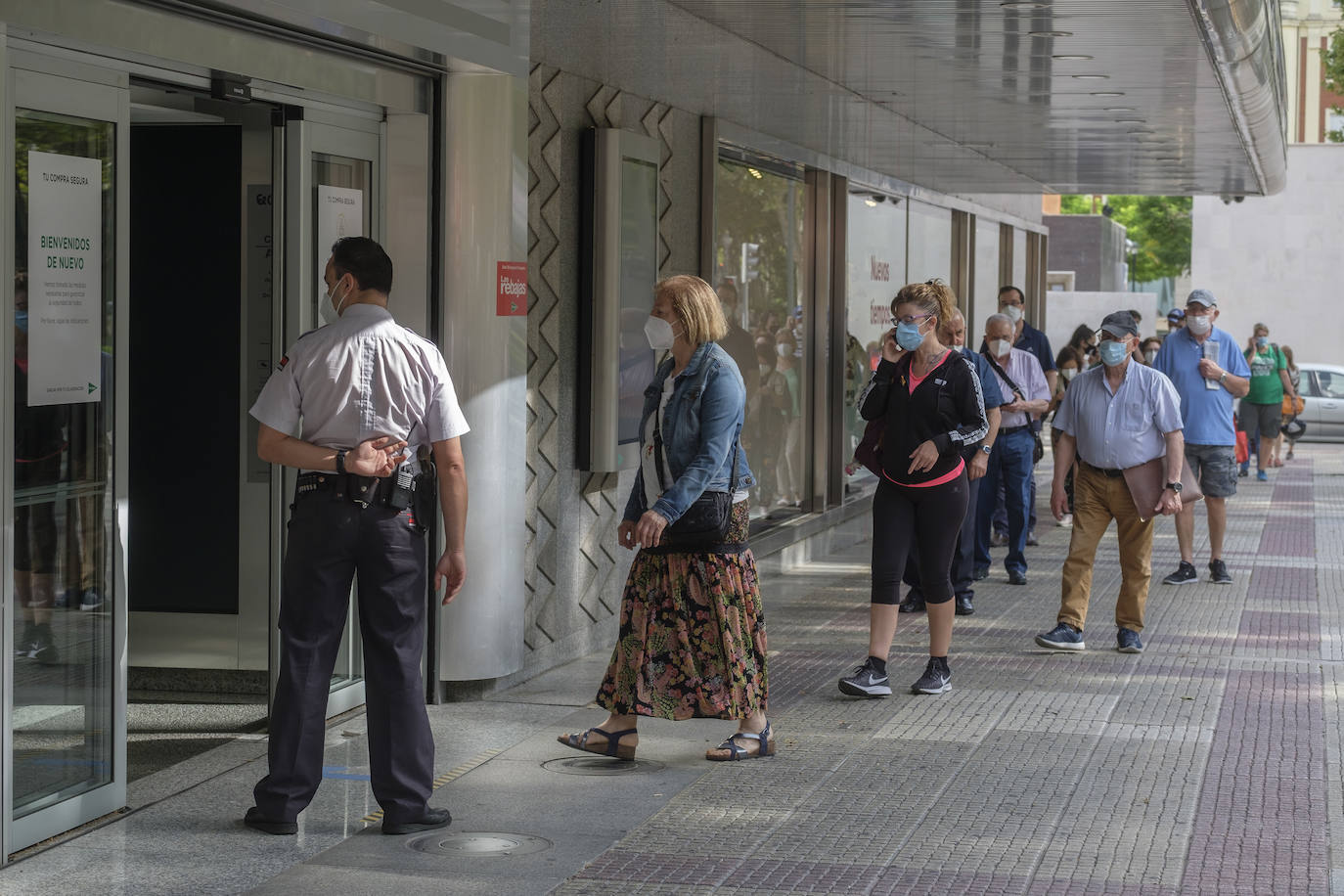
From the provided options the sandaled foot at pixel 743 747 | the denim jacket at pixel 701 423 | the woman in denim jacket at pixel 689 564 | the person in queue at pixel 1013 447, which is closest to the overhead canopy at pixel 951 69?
the person in queue at pixel 1013 447

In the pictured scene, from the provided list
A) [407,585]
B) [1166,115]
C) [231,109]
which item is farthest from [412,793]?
[1166,115]

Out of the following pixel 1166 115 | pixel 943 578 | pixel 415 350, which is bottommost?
pixel 943 578

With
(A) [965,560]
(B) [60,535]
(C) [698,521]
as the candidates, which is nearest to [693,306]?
(C) [698,521]

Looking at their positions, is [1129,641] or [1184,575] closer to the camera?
[1129,641]

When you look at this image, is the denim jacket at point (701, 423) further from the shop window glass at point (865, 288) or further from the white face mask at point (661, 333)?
the shop window glass at point (865, 288)

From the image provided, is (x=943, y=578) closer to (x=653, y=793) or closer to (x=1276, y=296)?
(x=653, y=793)

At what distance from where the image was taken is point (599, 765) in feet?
21.3

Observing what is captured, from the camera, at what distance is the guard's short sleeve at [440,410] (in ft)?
17.9

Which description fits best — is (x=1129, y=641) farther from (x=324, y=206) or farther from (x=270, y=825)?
(x=270, y=825)

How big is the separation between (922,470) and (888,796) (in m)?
1.89

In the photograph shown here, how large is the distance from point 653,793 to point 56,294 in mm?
2569

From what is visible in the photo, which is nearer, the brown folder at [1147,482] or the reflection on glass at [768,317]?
the brown folder at [1147,482]

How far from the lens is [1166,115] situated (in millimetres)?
12750

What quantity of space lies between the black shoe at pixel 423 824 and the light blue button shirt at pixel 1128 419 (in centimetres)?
434
